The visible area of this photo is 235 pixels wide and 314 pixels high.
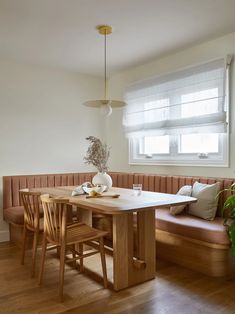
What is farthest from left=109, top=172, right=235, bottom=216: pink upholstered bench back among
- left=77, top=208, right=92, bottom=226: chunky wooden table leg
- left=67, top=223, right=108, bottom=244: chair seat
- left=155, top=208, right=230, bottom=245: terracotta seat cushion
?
left=67, top=223, right=108, bottom=244: chair seat

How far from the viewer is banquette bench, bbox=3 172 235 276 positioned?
106 inches

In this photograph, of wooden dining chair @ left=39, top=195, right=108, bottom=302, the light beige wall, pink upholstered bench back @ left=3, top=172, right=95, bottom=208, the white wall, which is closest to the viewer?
wooden dining chair @ left=39, top=195, right=108, bottom=302

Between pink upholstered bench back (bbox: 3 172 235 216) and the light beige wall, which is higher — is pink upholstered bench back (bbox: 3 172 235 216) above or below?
below

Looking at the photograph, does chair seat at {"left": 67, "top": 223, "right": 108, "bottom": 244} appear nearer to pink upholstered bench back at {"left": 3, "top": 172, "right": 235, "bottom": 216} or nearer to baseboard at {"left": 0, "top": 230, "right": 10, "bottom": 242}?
pink upholstered bench back at {"left": 3, "top": 172, "right": 235, "bottom": 216}

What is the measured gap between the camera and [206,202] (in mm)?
3094

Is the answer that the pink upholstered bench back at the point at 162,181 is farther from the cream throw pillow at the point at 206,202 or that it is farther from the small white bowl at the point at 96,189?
the small white bowl at the point at 96,189

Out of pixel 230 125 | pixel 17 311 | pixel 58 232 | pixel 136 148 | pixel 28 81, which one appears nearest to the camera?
pixel 17 311

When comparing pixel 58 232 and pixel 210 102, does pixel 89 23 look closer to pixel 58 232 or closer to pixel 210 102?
pixel 210 102

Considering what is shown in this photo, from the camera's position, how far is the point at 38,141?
4430mm

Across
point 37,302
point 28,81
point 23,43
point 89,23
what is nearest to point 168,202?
point 37,302

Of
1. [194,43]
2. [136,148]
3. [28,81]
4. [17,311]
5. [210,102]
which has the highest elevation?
[194,43]

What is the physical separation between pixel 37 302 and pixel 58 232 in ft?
1.79

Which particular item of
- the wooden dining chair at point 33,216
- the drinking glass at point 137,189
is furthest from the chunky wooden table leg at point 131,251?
the wooden dining chair at point 33,216

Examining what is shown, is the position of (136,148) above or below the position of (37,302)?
above
